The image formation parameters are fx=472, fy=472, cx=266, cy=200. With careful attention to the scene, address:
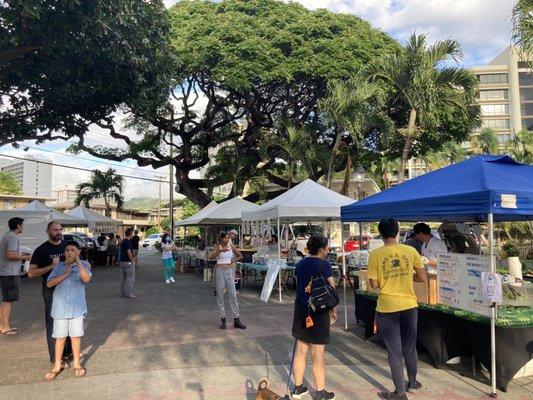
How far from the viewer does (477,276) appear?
17.1ft

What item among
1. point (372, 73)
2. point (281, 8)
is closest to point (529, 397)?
point (372, 73)

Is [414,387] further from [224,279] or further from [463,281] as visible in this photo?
[224,279]

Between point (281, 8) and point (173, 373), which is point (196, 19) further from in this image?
point (173, 373)

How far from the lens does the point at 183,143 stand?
24.9m

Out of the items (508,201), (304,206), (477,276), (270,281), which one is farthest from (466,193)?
(304,206)

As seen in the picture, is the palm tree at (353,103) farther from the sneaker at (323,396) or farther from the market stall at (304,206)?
the sneaker at (323,396)

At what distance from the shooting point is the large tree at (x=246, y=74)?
19.7 metres

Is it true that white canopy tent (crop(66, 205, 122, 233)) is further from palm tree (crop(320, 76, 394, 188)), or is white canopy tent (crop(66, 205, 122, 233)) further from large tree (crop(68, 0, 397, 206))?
palm tree (crop(320, 76, 394, 188))

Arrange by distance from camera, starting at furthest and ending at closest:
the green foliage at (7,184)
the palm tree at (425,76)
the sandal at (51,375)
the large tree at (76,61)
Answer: the green foliage at (7,184), the palm tree at (425,76), the large tree at (76,61), the sandal at (51,375)

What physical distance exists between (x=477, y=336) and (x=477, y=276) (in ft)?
2.38

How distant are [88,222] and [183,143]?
6224 mm

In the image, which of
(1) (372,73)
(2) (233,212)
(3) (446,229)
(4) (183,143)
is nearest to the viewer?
(3) (446,229)

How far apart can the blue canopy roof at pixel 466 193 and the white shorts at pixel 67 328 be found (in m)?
4.33

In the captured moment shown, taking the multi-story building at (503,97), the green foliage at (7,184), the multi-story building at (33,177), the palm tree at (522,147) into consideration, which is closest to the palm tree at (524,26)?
the palm tree at (522,147)
